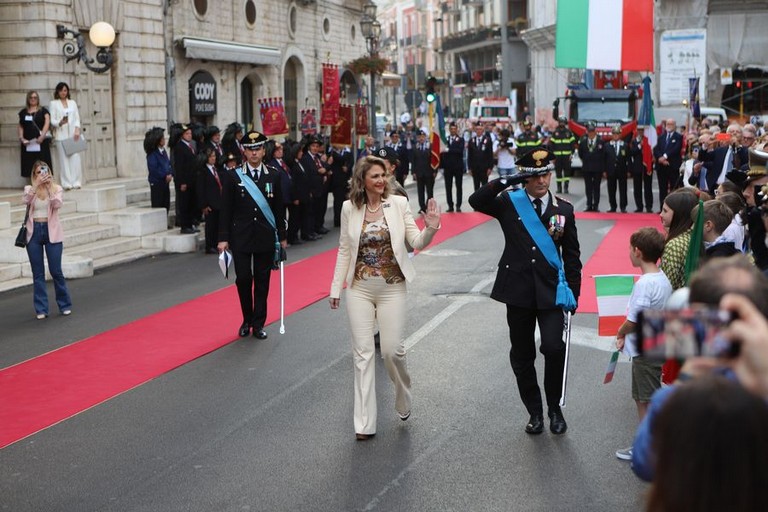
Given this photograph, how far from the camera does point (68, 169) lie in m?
20.3

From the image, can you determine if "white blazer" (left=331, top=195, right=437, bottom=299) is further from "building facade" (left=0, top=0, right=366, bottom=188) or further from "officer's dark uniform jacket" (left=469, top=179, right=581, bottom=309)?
"building facade" (left=0, top=0, right=366, bottom=188)

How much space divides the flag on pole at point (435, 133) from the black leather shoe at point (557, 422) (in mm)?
16231

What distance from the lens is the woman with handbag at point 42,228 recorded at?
12039 mm

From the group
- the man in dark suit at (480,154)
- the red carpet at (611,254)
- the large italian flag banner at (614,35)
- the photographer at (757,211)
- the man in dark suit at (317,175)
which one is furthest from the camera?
the man in dark suit at (480,154)

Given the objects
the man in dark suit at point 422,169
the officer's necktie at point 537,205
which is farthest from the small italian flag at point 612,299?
the man in dark suit at point 422,169

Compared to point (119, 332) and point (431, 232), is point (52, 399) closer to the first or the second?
point (119, 332)

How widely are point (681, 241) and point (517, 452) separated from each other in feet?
5.34

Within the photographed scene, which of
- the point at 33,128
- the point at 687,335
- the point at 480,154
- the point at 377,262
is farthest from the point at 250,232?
the point at 480,154

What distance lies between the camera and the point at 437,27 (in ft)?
325

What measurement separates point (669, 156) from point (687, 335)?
2099cm

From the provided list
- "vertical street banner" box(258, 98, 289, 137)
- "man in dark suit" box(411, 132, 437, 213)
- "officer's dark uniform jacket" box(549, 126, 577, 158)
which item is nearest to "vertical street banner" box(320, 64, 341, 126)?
"man in dark suit" box(411, 132, 437, 213)

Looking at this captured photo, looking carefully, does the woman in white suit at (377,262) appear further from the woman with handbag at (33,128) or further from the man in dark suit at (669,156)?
the man in dark suit at (669,156)

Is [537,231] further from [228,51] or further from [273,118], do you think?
[228,51]

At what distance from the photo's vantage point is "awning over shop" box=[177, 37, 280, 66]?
1145 inches
